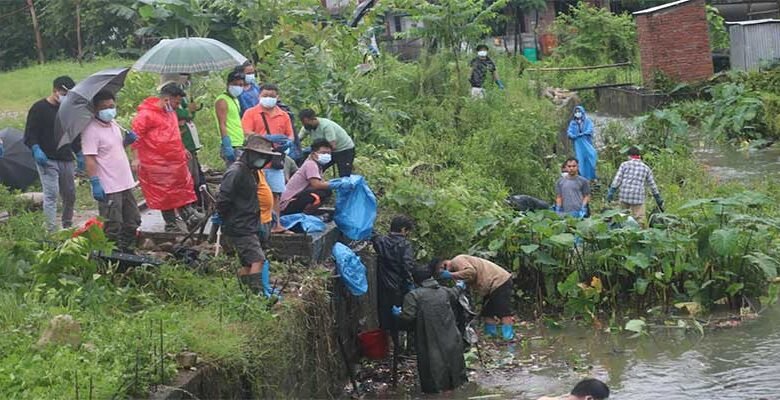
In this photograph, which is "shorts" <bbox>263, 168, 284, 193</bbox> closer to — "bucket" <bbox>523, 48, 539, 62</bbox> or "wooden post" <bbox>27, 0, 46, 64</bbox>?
"wooden post" <bbox>27, 0, 46, 64</bbox>

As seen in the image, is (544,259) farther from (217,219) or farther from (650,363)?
(217,219)

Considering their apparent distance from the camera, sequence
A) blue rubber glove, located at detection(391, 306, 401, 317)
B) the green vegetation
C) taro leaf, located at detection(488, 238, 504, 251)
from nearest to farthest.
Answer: the green vegetation, blue rubber glove, located at detection(391, 306, 401, 317), taro leaf, located at detection(488, 238, 504, 251)

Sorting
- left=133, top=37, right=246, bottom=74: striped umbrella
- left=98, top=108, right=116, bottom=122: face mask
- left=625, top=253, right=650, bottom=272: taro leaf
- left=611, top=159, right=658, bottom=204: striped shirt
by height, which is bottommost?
left=625, top=253, right=650, bottom=272: taro leaf

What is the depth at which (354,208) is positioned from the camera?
12461 millimetres

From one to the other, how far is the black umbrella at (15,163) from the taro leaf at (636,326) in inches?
296

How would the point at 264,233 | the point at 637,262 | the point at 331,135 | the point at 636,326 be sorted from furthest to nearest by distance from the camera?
the point at 331,135
the point at 637,262
the point at 636,326
the point at 264,233

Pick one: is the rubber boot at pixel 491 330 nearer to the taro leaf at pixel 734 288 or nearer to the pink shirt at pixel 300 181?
the pink shirt at pixel 300 181

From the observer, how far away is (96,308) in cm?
916

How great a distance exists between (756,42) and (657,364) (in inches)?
834

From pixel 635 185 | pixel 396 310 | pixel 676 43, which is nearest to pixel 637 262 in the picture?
pixel 635 185

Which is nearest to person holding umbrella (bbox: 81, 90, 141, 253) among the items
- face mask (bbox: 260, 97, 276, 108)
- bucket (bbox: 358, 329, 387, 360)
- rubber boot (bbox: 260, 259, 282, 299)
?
→ rubber boot (bbox: 260, 259, 282, 299)

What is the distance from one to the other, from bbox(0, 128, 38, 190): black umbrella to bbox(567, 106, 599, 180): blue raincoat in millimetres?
8911

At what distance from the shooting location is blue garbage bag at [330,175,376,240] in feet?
40.6

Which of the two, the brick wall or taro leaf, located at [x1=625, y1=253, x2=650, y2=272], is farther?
the brick wall
